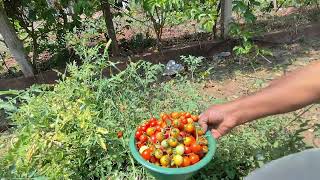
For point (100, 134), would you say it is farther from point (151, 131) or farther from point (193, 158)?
point (193, 158)

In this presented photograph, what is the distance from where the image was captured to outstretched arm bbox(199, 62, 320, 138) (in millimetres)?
1594

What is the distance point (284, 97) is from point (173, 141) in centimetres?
65

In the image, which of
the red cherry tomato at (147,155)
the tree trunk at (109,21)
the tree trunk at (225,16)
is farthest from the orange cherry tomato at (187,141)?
the tree trunk at (225,16)

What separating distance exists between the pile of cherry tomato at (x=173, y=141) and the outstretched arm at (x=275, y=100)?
126mm

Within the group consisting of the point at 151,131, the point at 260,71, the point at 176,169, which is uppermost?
the point at 151,131

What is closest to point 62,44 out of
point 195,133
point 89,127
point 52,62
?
point 52,62

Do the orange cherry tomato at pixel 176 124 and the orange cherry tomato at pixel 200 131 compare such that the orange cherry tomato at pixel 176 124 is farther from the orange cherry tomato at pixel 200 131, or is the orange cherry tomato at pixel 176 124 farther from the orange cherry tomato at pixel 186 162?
the orange cherry tomato at pixel 186 162

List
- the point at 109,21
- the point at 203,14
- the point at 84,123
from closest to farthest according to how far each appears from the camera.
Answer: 1. the point at 84,123
2. the point at 203,14
3. the point at 109,21

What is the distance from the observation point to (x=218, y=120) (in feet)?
6.57

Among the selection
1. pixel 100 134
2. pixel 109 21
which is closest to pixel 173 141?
pixel 100 134

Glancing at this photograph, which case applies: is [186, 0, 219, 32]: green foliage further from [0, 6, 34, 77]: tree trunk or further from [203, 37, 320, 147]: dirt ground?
[0, 6, 34, 77]: tree trunk

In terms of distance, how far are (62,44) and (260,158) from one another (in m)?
3.33

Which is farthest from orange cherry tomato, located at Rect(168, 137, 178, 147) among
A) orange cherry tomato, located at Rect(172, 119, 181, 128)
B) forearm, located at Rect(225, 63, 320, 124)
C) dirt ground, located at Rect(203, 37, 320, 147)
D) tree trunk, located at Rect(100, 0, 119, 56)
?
tree trunk, located at Rect(100, 0, 119, 56)

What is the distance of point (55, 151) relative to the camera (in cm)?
237
